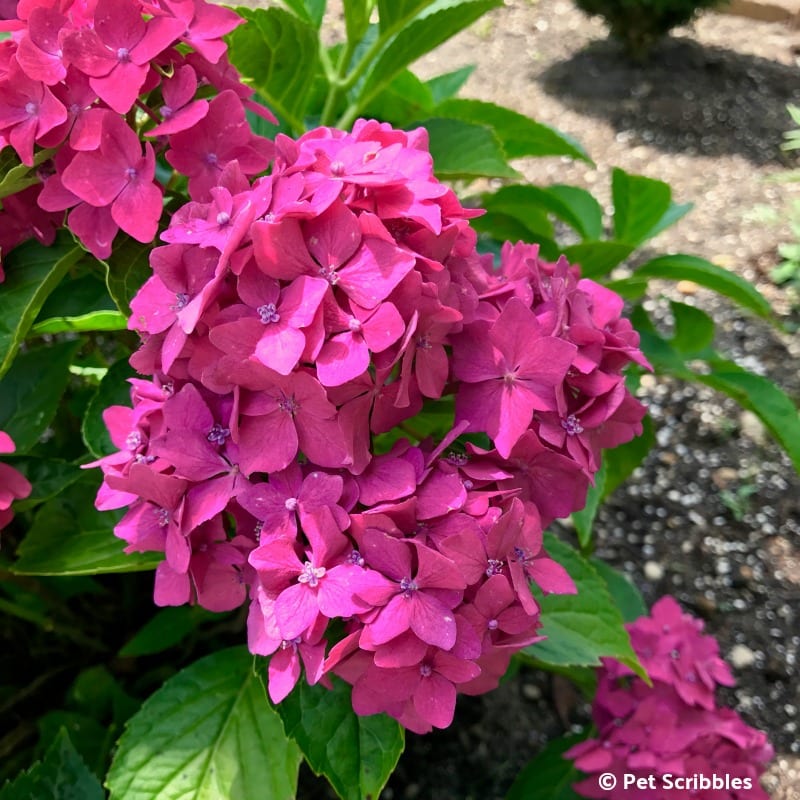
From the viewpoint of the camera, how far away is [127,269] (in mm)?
821

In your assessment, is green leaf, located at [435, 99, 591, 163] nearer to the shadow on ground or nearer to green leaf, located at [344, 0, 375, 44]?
green leaf, located at [344, 0, 375, 44]

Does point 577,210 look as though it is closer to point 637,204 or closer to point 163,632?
point 637,204

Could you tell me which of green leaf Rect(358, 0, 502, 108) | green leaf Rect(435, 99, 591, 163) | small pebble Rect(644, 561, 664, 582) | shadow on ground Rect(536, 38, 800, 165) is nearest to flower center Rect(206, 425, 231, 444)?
green leaf Rect(358, 0, 502, 108)

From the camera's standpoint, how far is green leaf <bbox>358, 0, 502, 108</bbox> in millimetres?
1008

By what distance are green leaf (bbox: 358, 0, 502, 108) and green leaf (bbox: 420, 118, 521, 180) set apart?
10cm

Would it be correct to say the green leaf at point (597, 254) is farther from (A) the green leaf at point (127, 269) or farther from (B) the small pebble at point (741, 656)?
(B) the small pebble at point (741, 656)

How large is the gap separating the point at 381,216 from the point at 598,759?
82 cm

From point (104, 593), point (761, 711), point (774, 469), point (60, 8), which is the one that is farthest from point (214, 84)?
point (774, 469)

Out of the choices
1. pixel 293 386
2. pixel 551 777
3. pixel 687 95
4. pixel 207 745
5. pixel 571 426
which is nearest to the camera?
pixel 293 386

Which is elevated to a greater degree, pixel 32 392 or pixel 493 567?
pixel 493 567

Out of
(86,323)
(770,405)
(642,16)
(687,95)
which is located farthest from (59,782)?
(642,16)

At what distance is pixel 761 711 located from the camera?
158cm

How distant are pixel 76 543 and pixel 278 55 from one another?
639 millimetres

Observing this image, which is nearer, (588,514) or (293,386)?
(293,386)
